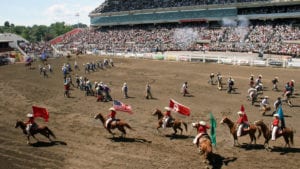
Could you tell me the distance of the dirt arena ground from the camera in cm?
1416

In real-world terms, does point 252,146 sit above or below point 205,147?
below

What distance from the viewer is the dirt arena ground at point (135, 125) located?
14164 millimetres

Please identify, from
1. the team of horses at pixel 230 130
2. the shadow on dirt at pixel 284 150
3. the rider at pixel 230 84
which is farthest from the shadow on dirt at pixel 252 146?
the rider at pixel 230 84

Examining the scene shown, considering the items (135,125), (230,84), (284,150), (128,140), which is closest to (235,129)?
(284,150)

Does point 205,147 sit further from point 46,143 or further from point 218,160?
point 46,143

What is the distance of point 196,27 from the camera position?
62156 millimetres

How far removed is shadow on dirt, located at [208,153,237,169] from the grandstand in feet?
102

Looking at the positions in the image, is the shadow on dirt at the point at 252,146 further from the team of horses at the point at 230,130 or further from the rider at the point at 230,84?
the rider at the point at 230,84

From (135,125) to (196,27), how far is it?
45.2 meters

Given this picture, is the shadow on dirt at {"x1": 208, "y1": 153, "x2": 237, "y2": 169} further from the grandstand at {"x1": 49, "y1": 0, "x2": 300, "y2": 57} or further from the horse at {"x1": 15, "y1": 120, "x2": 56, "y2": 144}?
the grandstand at {"x1": 49, "y1": 0, "x2": 300, "y2": 57}

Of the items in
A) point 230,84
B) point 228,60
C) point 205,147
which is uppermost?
point 228,60

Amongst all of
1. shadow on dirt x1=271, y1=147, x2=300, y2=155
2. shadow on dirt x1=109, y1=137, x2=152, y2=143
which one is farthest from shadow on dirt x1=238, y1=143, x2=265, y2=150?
shadow on dirt x1=109, y1=137, x2=152, y2=143

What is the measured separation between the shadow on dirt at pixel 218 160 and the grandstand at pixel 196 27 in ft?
102

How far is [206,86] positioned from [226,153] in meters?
16.0
